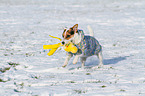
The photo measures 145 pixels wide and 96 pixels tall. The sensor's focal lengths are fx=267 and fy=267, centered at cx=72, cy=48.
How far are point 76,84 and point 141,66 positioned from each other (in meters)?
3.00

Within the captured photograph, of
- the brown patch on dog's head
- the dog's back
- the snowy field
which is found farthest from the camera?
the dog's back

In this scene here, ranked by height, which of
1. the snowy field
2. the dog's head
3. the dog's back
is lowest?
the snowy field

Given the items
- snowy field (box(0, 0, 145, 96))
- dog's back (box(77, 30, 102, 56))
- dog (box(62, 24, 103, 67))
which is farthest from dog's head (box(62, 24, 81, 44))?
snowy field (box(0, 0, 145, 96))

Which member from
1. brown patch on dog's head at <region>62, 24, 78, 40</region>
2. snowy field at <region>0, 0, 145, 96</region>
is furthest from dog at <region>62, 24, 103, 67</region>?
snowy field at <region>0, 0, 145, 96</region>

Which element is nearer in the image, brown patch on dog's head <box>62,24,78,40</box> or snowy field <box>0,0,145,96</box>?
snowy field <box>0,0,145,96</box>

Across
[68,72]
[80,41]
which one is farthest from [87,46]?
[68,72]

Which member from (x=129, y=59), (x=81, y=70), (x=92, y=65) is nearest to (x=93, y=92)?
(x=81, y=70)

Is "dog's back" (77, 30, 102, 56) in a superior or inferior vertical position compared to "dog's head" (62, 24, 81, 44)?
inferior

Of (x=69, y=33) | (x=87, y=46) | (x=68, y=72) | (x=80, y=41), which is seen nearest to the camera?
(x=69, y=33)

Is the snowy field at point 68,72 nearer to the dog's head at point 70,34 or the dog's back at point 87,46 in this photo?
the dog's back at point 87,46

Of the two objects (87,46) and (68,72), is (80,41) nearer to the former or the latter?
(87,46)

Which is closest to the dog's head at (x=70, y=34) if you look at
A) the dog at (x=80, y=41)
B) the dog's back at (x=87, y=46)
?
the dog at (x=80, y=41)

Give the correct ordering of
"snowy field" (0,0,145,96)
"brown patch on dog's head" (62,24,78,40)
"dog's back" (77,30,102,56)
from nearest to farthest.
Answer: "snowy field" (0,0,145,96)
"brown patch on dog's head" (62,24,78,40)
"dog's back" (77,30,102,56)

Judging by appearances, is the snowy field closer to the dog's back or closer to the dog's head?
the dog's back
